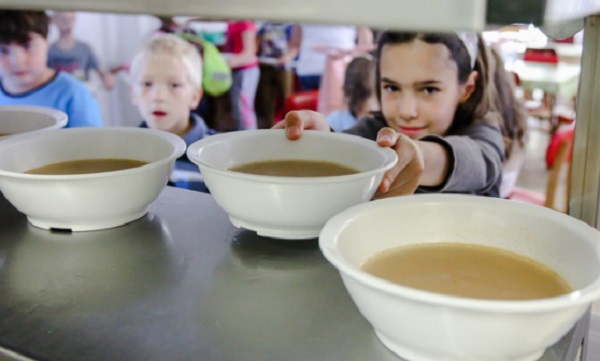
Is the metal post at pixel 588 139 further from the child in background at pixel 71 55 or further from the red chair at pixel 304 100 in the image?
the child in background at pixel 71 55

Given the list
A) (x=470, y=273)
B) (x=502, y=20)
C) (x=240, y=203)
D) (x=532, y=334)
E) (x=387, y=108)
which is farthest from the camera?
(x=387, y=108)

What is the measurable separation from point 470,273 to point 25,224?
2.02ft

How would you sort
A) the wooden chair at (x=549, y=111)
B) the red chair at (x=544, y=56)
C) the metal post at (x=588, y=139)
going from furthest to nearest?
1. the wooden chair at (x=549, y=111)
2. the red chair at (x=544, y=56)
3. the metal post at (x=588, y=139)

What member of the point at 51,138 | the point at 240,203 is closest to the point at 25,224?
the point at 51,138

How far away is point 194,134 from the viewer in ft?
7.66

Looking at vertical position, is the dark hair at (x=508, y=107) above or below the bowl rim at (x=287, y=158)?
below

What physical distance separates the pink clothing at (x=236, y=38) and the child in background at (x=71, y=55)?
0.63 meters

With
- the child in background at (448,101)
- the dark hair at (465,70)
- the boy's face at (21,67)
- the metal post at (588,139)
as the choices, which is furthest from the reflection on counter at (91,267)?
the boy's face at (21,67)

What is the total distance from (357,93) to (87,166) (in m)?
1.23

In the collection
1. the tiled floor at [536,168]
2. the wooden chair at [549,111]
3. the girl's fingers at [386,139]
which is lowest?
the tiled floor at [536,168]

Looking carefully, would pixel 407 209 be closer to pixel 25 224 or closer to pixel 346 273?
pixel 346 273

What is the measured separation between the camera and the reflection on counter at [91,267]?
651 millimetres

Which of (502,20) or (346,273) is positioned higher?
(502,20)

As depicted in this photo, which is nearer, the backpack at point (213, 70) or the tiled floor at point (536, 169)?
the backpack at point (213, 70)
